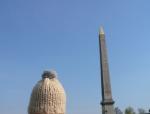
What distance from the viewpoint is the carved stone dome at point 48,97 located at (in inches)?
81.7

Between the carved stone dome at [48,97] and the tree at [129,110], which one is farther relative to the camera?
the tree at [129,110]

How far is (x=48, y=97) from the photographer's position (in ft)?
6.86

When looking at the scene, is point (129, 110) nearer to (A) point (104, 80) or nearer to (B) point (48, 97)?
(A) point (104, 80)

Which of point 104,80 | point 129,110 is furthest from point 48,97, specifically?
point 129,110

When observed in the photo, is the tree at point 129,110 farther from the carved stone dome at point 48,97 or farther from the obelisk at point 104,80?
the carved stone dome at point 48,97

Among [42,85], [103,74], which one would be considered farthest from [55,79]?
[103,74]

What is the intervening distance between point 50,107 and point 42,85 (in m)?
0.14

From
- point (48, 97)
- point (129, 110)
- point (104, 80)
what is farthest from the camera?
point (129, 110)

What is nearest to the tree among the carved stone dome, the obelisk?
the obelisk

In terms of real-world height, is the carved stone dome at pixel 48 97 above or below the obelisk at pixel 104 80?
below

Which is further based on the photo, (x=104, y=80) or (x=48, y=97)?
(x=104, y=80)

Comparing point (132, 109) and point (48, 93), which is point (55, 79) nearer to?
point (48, 93)

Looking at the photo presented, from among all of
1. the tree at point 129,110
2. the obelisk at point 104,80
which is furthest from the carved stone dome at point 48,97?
the tree at point 129,110

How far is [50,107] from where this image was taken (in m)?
2.07
